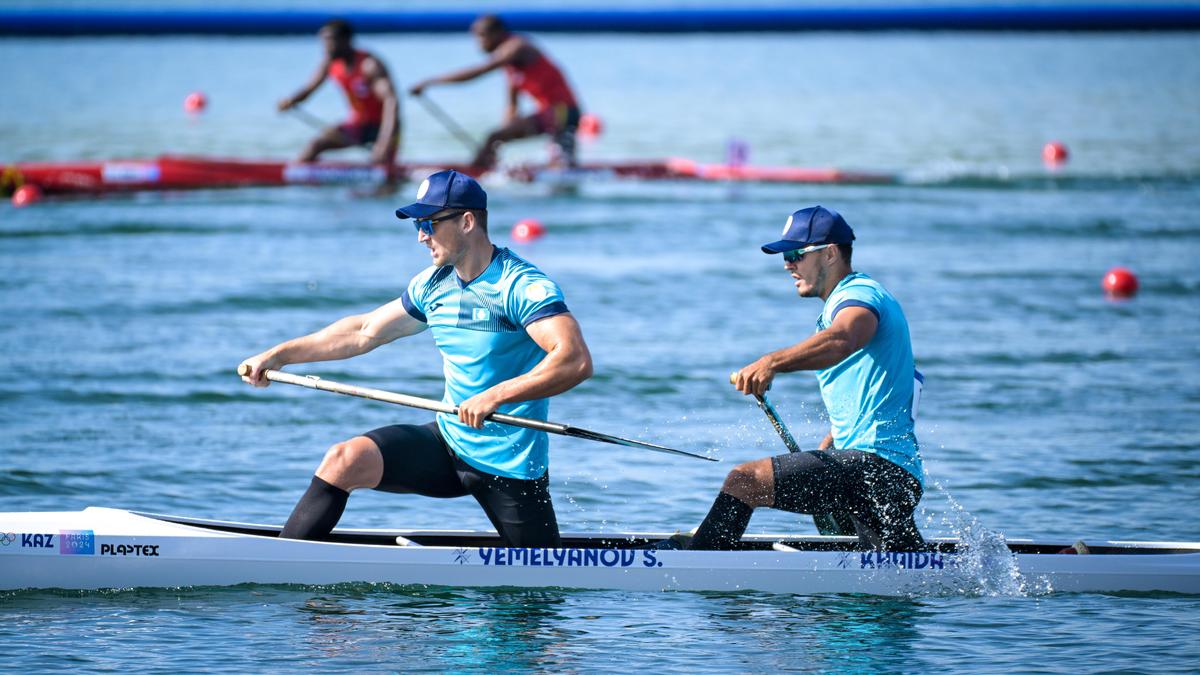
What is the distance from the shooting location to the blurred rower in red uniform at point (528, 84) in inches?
830

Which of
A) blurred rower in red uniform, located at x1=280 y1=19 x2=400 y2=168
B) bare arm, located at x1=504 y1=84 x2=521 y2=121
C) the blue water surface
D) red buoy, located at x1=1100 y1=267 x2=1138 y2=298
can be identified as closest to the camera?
the blue water surface

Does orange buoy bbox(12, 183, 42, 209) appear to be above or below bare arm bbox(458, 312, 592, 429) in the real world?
above

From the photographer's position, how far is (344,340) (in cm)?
745

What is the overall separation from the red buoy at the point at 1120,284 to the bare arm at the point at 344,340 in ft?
32.6

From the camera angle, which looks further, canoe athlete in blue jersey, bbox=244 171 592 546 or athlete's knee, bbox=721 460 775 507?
athlete's knee, bbox=721 460 775 507

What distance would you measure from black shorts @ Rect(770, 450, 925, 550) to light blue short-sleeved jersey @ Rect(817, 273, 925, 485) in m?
0.05

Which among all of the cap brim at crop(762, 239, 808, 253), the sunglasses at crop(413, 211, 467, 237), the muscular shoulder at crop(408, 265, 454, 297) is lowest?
the muscular shoulder at crop(408, 265, 454, 297)

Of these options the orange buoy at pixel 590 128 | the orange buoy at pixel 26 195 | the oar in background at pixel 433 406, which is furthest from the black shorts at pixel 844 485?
the orange buoy at pixel 590 128

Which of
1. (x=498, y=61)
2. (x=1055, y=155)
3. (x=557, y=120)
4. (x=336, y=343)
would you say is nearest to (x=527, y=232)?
(x=557, y=120)

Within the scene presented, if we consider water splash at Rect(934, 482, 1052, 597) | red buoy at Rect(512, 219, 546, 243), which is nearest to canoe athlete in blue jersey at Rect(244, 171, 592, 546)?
water splash at Rect(934, 482, 1052, 597)

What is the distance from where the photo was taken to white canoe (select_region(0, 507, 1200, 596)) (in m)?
7.45

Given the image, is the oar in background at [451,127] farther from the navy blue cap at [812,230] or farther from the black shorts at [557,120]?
the navy blue cap at [812,230]

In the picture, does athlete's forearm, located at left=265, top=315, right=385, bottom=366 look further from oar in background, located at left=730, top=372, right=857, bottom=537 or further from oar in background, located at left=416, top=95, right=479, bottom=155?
oar in background, located at left=416, top=95, right=479, bottom=155

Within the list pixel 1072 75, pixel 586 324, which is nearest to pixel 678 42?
pixel 1072 75
